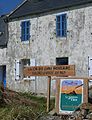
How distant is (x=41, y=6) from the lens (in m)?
25.2

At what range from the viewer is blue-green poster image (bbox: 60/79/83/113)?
1241 cm

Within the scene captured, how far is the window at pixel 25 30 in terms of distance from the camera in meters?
24.9

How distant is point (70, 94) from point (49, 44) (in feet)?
36.0

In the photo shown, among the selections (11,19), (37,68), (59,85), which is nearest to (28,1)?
(11,19)

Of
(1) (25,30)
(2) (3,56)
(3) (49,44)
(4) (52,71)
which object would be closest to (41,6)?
(1) (25,30)

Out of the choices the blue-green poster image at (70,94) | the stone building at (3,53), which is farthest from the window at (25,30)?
the blue-green poster image at (70,94)

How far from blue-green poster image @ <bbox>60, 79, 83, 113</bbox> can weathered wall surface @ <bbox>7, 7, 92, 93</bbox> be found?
27.3 feet

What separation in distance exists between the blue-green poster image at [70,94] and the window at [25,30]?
40.6 ft

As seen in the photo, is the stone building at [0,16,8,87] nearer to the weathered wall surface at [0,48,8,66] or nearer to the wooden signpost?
the weathered wall surface at [0,48,8,66]

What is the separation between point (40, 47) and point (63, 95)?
11347 millimetres

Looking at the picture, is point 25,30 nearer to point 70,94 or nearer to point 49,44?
point 49,44

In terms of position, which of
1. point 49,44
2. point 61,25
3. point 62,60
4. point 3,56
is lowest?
point 62,60

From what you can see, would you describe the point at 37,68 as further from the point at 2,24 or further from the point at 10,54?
the point at 2,24

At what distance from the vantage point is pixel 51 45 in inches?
915
